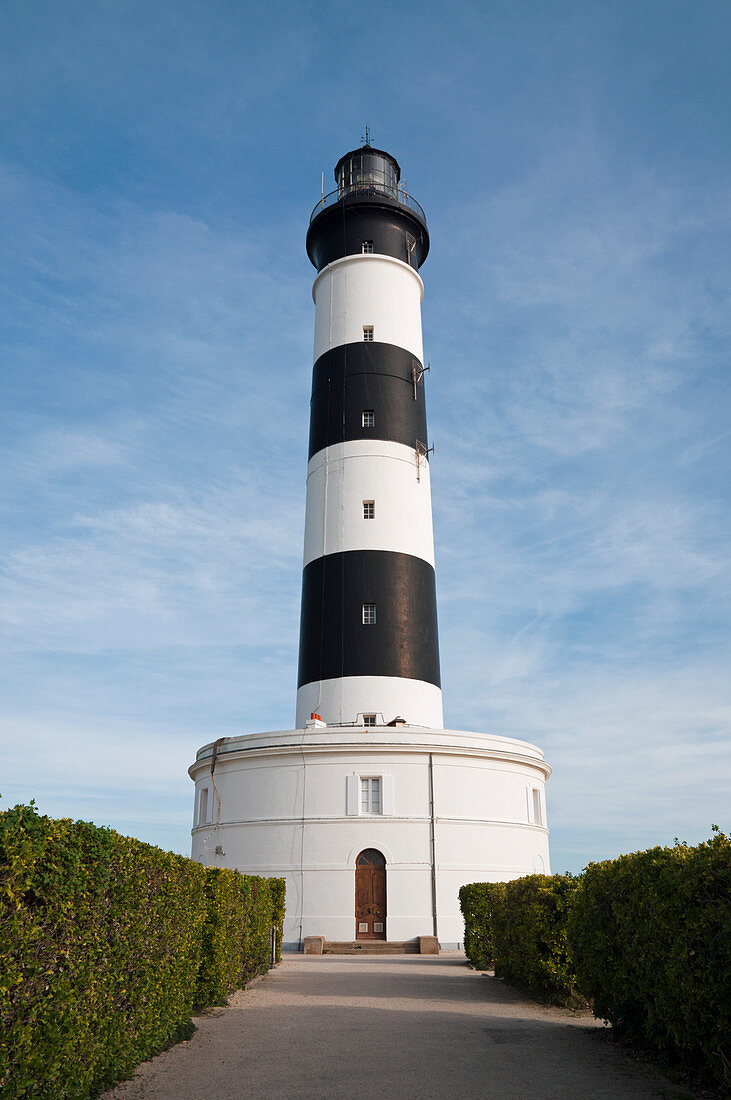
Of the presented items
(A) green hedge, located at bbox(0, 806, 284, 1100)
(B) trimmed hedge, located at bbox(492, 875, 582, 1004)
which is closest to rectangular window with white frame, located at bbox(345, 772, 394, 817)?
(B) trimmed hedge, located at bbox(492, 875, 582, 1004)

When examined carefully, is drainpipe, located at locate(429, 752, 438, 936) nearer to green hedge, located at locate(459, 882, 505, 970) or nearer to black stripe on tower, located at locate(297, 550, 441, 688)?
black stripe on tower, located at locate(297, 550, 441, 688)

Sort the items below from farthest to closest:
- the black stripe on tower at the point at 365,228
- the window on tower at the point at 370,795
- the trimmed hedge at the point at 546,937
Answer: the black stripe on tower at the point at 365,228, the window on tower at the point at 370,795, the trimmed hedge at the point at 546,937

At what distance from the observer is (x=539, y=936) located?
11250 mm

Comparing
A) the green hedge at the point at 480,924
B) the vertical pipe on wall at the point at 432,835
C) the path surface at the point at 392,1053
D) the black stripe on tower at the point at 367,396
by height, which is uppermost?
the black stripe on tower at the point at 367,396

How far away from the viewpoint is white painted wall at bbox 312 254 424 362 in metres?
29.8

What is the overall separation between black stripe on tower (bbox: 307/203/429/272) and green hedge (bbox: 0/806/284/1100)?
88.9 feet

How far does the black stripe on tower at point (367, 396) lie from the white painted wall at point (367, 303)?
2.12 feet

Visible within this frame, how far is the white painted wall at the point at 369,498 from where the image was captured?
26953 mm

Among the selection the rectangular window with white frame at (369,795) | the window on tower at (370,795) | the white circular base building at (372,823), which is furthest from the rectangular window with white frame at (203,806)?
the window on tower at (370,795)

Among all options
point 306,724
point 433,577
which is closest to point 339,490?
point 433,577

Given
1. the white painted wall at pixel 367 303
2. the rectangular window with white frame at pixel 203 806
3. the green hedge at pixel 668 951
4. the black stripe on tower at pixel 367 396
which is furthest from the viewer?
the white painted wall at pixel 367 303

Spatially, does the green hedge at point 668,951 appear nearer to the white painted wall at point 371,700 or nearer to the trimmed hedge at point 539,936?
the trimmed hedge at point 539,936

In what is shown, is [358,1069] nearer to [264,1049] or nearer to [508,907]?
[264,1049]

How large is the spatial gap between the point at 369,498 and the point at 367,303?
7.80 m
